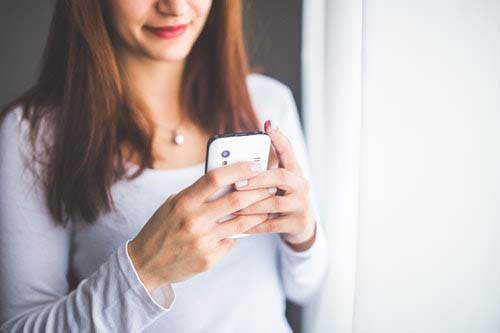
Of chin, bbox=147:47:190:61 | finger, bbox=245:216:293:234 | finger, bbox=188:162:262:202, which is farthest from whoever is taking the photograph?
chin, bbox=147:47:190:61

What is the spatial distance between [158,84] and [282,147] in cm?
36

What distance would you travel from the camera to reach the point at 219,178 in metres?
0.57

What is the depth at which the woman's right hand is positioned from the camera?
23.0 inches

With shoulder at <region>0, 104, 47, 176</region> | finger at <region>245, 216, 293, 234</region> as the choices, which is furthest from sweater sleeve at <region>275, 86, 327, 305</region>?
shoulder at <region>0, 104, 47, 176</region>

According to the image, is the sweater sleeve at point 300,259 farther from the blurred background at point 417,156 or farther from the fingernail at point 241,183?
the fingernail at point 241,183

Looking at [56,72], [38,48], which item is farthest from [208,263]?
[38,48]

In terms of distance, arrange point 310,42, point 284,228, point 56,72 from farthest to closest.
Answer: point 310,42 → point 56,72 → point 284,228

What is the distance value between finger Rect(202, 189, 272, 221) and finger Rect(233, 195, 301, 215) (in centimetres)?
3

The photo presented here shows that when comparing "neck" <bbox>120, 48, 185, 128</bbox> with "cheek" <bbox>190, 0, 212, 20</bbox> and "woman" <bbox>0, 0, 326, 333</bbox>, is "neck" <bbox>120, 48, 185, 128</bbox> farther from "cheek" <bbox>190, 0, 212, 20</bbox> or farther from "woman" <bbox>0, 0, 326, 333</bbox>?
"cheek" <bbox>190, 0, 212, 20</bbox>

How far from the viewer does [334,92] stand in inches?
31.0

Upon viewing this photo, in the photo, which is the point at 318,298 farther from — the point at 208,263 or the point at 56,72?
the point at 56,72

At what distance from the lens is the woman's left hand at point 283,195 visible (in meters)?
0.63

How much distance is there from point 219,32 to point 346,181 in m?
0.42

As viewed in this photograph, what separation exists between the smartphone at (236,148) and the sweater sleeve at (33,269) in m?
0.21
